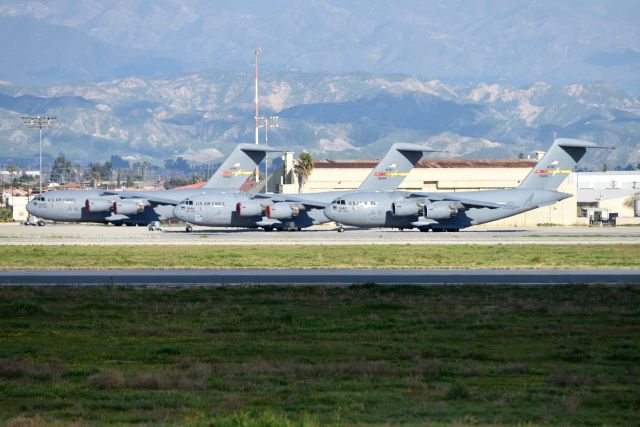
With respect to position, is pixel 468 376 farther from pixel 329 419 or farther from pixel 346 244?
→ pixel 346 244

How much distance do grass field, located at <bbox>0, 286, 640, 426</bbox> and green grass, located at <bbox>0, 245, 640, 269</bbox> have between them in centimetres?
1266

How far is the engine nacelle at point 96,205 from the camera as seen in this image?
9069 cm

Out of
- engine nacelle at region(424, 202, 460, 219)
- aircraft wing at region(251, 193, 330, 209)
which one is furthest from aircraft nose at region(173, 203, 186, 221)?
engine nacelle at region(424, 202, 460, 219)

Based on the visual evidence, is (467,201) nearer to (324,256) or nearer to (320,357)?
(324,256)

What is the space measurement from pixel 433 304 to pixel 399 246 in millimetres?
30187

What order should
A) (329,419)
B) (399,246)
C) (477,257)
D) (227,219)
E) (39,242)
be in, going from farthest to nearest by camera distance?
(227,219) < (39,242) < (399,246) < (477,257) < (329,419)

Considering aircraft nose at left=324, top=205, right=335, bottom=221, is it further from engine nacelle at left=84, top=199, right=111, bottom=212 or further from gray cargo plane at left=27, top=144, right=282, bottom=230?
engine nacelle at left=84, top=199, right=111, bottom=212

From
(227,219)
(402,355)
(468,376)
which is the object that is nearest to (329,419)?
(468,376)

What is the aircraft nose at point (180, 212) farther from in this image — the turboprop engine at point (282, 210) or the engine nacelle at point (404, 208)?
the engine nacelle at point (404, 208)

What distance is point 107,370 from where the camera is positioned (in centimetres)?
2127

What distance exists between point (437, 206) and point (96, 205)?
27.3 meters

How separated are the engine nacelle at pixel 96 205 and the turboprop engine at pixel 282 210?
1456 cm

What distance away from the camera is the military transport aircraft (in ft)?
274

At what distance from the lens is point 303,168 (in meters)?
127
